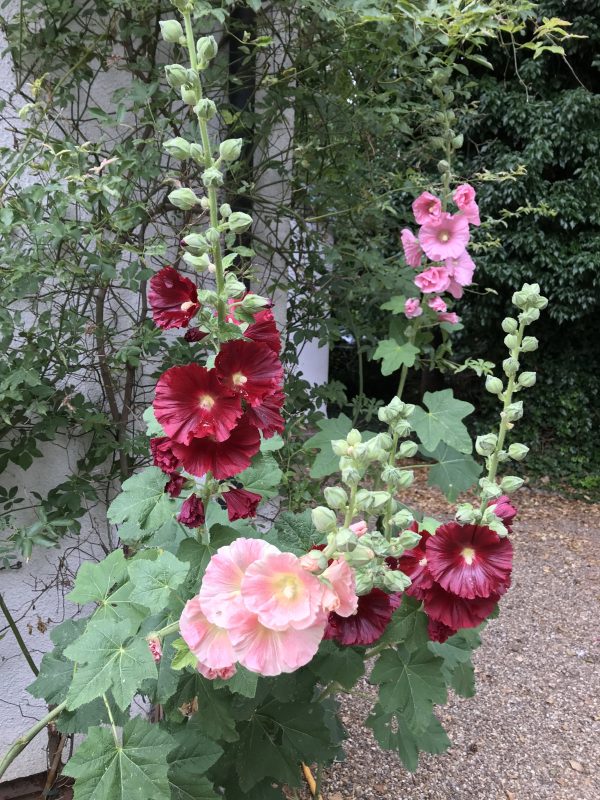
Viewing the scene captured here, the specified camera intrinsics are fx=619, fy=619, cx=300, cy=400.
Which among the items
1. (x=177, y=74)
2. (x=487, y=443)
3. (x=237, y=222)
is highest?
(x=177, y=74)

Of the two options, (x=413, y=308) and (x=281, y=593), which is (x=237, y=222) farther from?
(x=413, y=308)

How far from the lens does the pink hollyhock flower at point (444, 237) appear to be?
181cm

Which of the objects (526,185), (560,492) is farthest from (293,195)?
(560,492)

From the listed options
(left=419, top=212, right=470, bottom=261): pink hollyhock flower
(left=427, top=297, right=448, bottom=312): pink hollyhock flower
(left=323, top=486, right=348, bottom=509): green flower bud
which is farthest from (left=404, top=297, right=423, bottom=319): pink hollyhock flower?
(left=323, top=486, right=348, bottom=509): green flower bud

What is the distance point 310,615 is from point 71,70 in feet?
5.87

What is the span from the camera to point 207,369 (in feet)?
3.18

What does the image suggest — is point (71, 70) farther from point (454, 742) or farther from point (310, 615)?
point (454, 742)

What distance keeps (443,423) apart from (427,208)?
2.13 ft

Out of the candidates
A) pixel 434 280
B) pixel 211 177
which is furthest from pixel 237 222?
pixel 434 280

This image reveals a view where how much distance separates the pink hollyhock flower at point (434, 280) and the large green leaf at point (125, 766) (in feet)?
4.55

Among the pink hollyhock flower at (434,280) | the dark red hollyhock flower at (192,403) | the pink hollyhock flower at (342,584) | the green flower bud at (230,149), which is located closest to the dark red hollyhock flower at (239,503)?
the dark red hollyhock flower at (192,403)

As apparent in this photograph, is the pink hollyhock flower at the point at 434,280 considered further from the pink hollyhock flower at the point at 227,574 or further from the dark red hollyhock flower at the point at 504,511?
the pink hollyhock flower at the point at 227,574

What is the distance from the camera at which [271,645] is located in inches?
29.6

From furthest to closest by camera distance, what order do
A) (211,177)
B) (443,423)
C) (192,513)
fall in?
(443,423) → (192,513) → (211,177)
